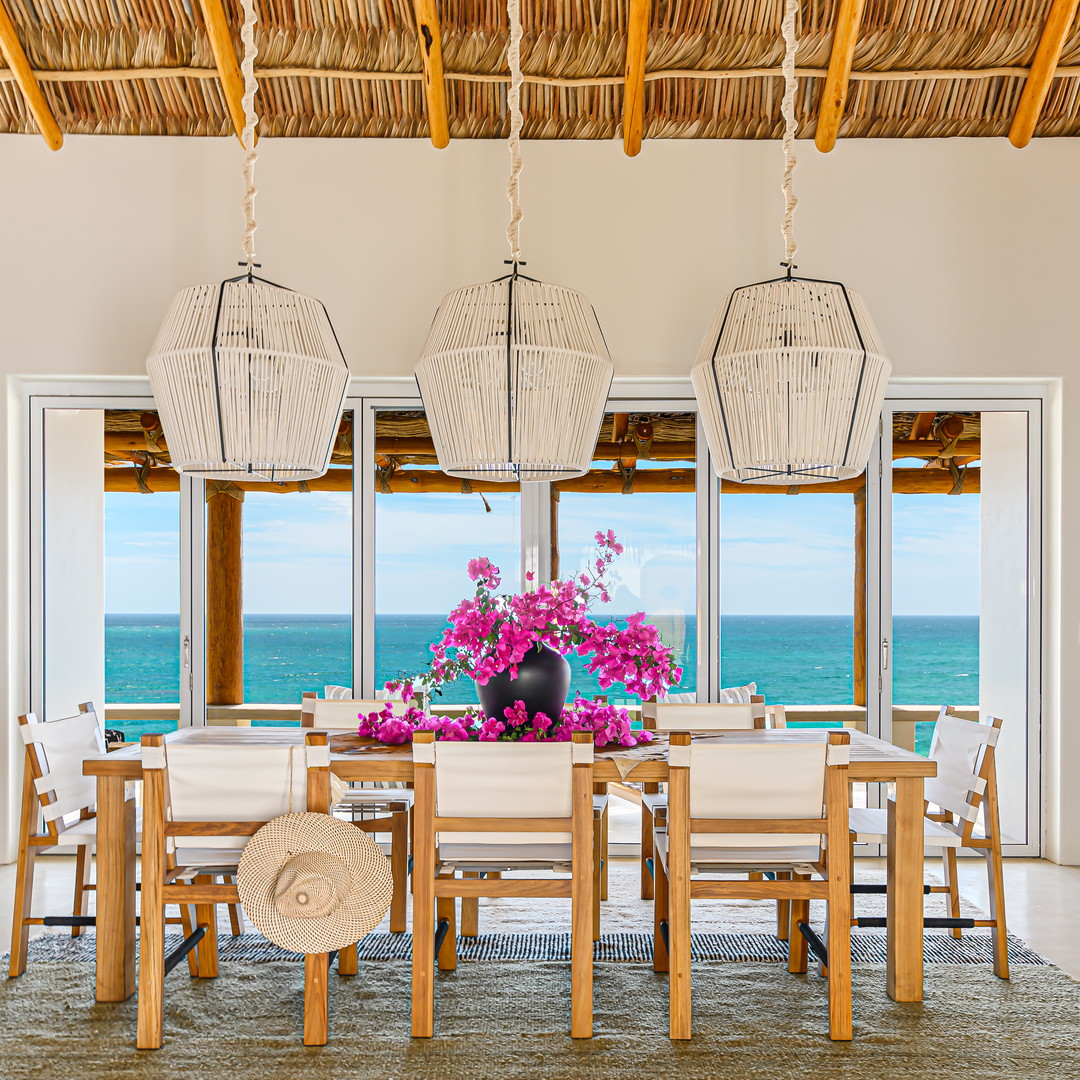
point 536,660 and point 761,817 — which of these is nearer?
point 761,817

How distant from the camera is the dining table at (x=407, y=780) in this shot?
99.5 inches

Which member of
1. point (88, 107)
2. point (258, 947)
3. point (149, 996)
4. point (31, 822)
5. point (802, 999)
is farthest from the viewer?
point (88, 107)

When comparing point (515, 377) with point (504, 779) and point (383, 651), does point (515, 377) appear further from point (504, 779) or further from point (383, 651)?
point (383, 651)

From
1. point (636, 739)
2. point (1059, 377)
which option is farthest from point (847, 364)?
point (1059, 377)

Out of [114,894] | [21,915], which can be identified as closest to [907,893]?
[114,894]

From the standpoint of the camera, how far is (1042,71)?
12.9 feet

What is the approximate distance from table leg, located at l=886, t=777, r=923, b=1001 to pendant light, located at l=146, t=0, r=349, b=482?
187cm

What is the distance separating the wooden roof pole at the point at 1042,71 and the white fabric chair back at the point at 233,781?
379 cm

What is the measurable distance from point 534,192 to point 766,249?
102 centimetres

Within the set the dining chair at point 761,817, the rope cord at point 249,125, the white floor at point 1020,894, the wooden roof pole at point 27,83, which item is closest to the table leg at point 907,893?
the dining chair at point 761,817

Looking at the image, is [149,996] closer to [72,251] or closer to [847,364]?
[847,364]

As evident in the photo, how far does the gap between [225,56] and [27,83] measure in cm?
85

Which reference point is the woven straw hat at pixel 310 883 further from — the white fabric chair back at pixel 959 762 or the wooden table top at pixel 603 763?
the white fabric chair back at pixel 959 762

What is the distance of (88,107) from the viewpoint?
4.14 metres
